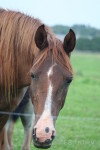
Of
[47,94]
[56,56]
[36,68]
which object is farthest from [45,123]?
[56,56]

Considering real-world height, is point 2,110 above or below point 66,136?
above

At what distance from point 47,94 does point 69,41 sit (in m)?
0.64

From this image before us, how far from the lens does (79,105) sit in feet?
42.1

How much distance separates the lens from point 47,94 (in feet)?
12.6

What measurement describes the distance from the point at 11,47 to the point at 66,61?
0.73 metres

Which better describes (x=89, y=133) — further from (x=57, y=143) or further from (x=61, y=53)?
(x=61, y=53)

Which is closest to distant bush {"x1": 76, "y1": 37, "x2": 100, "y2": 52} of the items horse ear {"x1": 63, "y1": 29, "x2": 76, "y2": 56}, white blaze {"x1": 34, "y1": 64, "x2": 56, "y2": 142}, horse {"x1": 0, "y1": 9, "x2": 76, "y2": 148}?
horse {"x1": 0, "y1": 9, "x2": 76, "y2": 148}

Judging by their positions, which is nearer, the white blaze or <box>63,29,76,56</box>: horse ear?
the white blaze

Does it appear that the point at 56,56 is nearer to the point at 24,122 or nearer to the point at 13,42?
the point at 13,42

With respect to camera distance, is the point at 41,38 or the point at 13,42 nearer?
the point at 41,38

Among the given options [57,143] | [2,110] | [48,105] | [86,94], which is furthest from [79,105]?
[48,105]

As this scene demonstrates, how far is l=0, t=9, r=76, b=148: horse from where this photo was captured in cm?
379

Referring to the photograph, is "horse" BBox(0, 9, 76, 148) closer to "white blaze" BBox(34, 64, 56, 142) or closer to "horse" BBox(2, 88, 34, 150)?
"white blaze" BBox(34, 64, 56, 142)

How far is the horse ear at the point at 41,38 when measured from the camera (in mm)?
4094
